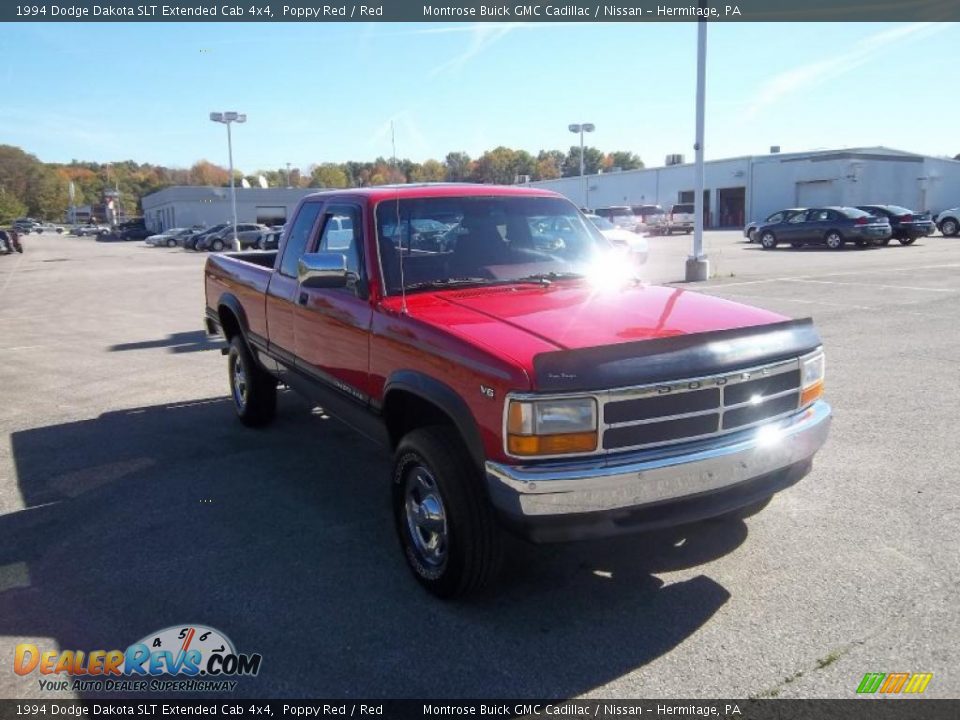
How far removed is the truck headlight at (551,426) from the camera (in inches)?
120

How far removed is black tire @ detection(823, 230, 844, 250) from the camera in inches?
1094

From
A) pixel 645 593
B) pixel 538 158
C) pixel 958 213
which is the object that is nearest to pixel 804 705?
pixel 645 593

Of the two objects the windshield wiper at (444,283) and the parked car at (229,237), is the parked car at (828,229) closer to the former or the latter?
the windshield wiper at (444,283)

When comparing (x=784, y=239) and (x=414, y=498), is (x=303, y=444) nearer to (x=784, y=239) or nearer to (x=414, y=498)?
(x=414, y=498)

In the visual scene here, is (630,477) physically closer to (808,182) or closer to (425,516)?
(425,516)

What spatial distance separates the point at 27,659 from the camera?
127 inches

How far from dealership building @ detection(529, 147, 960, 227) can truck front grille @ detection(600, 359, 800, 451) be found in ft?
160

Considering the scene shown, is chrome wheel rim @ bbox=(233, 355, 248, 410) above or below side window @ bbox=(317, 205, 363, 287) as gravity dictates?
below

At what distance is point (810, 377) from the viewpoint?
3812 mm

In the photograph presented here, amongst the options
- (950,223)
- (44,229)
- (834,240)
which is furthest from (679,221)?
(44,229)

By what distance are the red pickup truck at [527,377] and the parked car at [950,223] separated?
36386 mm

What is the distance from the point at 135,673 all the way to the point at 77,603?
0.76 meters

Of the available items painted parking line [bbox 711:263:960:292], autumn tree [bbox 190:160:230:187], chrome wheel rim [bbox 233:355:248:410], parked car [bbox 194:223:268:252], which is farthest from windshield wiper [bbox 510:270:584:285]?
autumn tree [bbox 190:160:230:187]

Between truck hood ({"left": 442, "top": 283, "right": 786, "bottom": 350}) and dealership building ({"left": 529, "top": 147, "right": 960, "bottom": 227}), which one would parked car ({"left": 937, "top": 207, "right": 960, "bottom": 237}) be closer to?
dealership building ({"left": 529, "top": 147, "right": 960, "bottom": 227})
